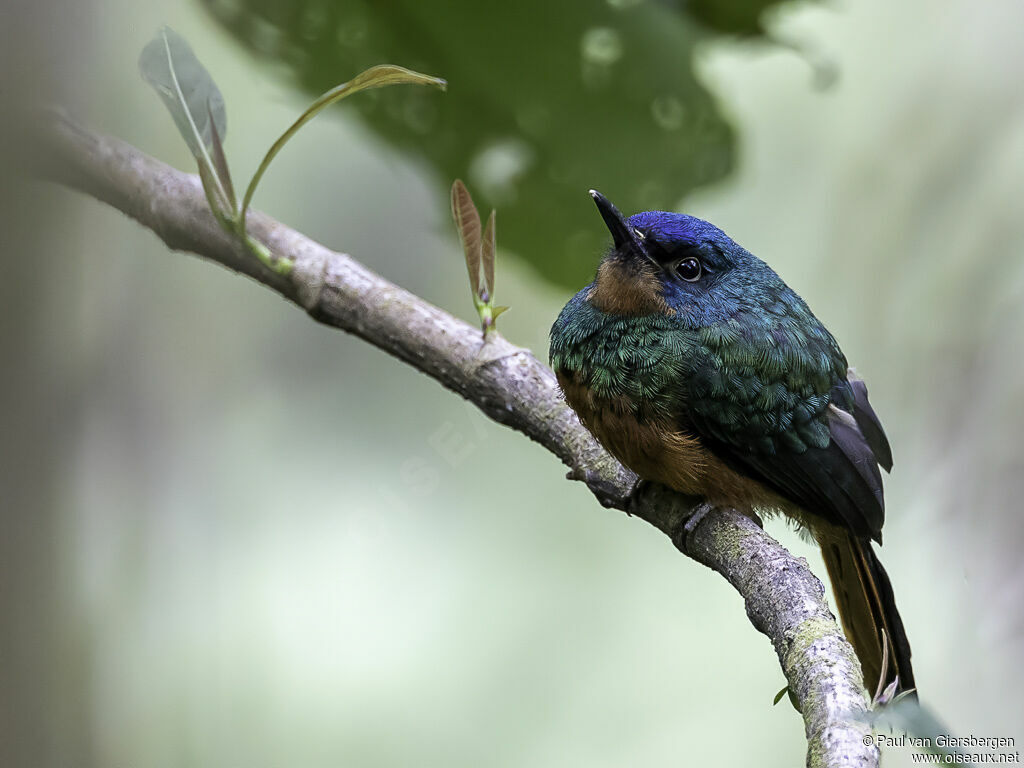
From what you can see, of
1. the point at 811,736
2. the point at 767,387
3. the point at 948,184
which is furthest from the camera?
the point at 948,184

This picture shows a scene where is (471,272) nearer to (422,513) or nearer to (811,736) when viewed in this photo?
(811,736)

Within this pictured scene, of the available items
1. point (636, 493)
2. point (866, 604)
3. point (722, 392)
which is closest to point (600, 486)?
point (636, 493)

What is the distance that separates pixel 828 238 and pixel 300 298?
1316 mm

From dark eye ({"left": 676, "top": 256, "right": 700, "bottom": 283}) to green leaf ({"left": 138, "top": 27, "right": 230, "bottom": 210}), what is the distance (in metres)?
0.65

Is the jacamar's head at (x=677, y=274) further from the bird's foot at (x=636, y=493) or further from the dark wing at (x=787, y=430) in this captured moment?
the bird's foot at (x=636, y=493)

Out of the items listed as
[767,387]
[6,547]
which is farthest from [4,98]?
[767,387]

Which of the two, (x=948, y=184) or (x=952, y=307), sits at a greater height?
(x=948, y=184)

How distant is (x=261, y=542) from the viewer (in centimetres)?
213

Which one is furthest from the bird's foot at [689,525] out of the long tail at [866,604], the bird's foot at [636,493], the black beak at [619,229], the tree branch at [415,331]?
the black beak at [619,229]

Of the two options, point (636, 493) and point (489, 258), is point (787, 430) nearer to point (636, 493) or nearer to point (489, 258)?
point (636, 493)

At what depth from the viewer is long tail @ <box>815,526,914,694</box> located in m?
1.25

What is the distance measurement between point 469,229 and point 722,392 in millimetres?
428

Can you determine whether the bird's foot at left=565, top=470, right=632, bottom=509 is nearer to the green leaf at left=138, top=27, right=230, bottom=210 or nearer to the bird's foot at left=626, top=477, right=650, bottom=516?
the bird's foot at left=626, top=477, right=650, bottom=516

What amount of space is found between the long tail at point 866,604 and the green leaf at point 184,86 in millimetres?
1036
